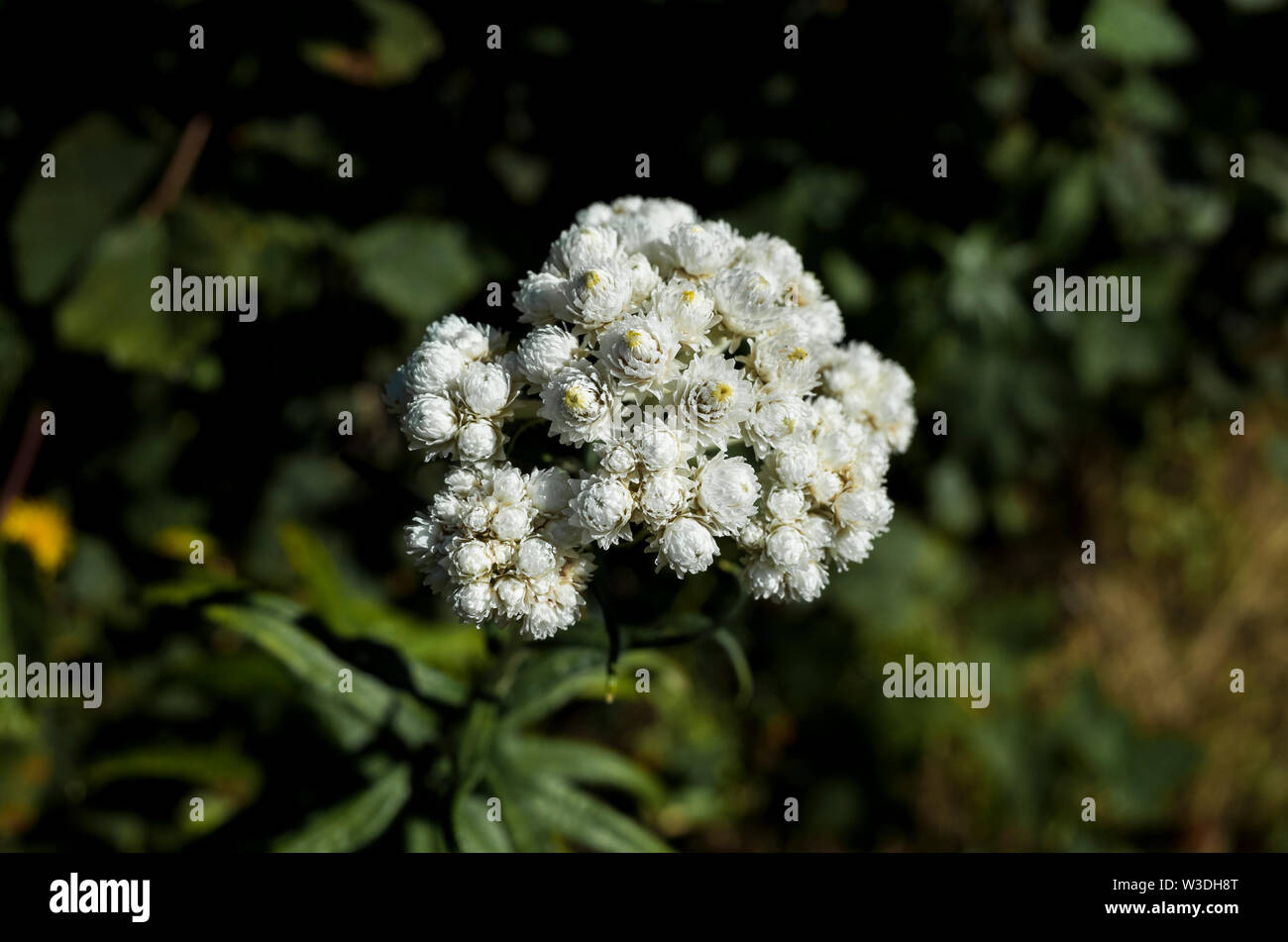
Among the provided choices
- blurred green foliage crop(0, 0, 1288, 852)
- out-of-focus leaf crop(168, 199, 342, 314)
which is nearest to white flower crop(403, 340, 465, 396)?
blurred green foliage crop(0, 0, 1288, 852)

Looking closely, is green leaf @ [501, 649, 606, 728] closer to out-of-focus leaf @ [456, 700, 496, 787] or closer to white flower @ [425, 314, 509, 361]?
out-of-focus leaf @ [456, 700, 496, 787]

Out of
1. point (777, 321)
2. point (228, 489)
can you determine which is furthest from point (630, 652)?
point (228, 489)

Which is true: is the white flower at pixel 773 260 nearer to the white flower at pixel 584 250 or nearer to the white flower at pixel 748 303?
the white flower at pixel 748 303

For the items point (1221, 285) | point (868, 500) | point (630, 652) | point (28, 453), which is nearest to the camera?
point (868, 500)

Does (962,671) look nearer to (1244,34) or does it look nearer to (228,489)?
(1244,34)

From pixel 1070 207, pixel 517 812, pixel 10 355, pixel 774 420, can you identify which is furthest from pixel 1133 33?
pixel 10 355
